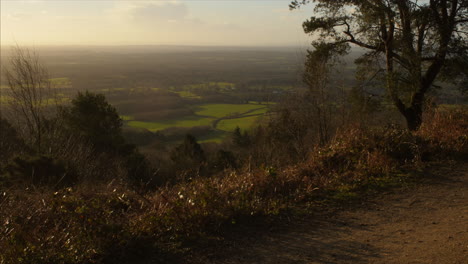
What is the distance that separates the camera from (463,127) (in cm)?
679

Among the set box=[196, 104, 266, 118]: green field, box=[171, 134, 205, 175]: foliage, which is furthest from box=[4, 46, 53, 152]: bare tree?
box=[196, 104, 266, 118]: green field

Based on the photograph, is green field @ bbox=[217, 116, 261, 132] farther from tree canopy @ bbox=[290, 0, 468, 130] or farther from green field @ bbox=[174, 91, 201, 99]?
tree canopy @ bbox=[290, 0, 468, 130]

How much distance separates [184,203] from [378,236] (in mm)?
2366

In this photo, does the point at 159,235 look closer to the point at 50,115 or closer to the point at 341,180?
the point at 341,180

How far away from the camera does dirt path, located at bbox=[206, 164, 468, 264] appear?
333cm

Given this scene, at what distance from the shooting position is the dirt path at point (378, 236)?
10.9 ft

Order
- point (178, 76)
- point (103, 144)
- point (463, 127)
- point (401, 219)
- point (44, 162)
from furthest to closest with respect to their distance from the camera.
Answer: point (178, 76) < point (103, 144) < point (44, 162) < point (463, 127) < point (401, 219)

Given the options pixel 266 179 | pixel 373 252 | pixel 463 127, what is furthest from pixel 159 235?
pixel 463 127

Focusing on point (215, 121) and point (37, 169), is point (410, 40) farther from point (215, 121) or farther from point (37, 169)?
point (215, 121)

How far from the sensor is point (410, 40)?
10227mm

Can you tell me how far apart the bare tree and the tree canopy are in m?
9.79

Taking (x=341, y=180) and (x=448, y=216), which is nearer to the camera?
(x=448, y=216)

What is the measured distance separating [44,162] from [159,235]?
657 centimetres

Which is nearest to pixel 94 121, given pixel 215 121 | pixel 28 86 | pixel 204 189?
pixel 28 86
